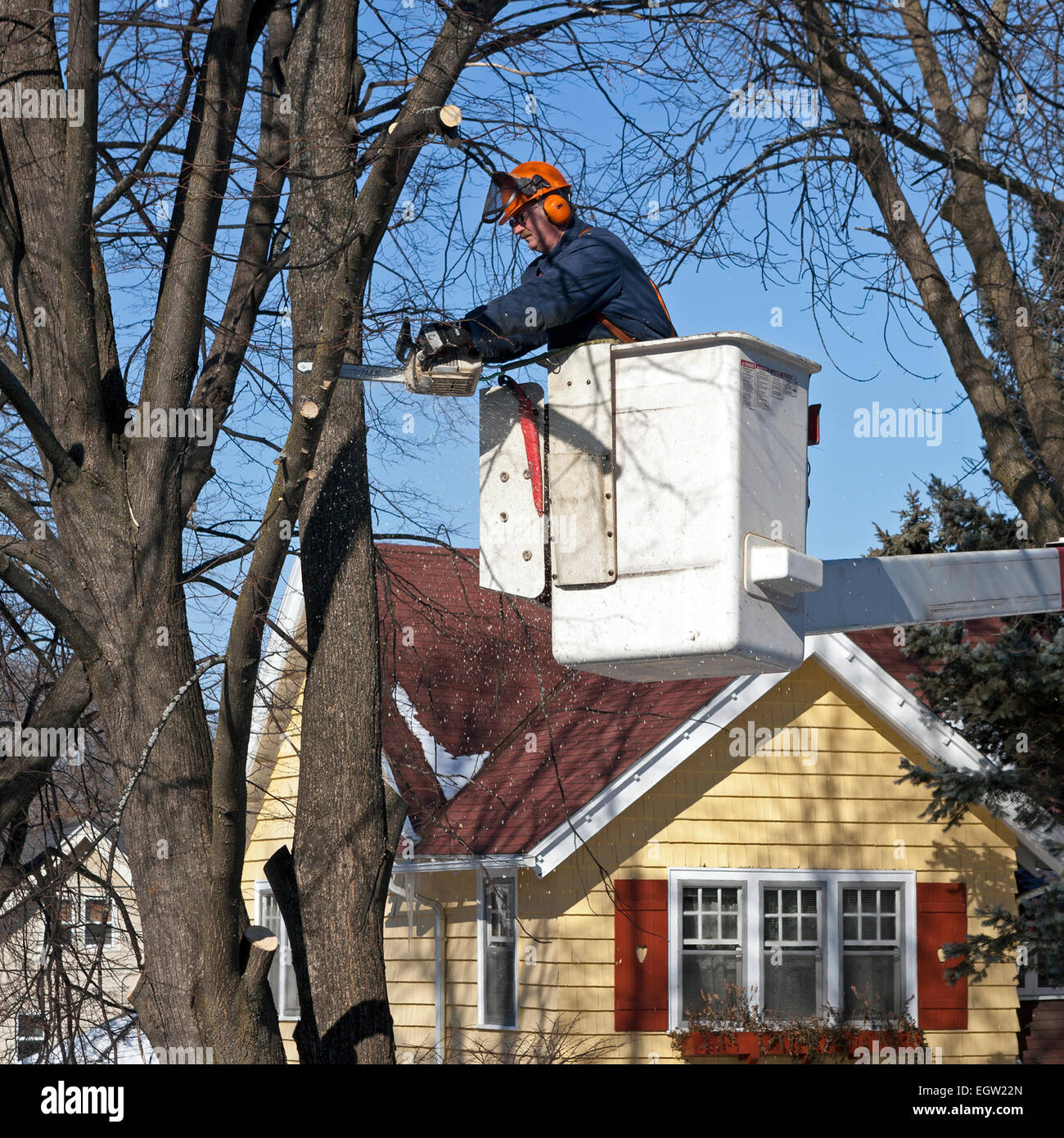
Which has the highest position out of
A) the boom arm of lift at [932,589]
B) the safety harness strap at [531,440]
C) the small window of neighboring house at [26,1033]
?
the safety harness strap at [531,440]

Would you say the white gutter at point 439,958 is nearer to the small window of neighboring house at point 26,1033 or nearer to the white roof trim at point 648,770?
the white roof trim at point 648,770

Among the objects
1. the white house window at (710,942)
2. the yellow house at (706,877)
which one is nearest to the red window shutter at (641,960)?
the yellow house at (706,877)

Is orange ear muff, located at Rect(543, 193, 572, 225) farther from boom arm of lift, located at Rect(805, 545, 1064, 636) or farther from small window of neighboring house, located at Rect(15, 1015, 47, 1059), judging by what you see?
small window of neighboring house, located at Rect(15, 1015, 47, 1059)

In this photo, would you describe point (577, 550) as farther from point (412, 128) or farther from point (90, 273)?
point (90, 273)

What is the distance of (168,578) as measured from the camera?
5777 mm

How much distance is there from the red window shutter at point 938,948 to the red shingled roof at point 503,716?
1.91 m

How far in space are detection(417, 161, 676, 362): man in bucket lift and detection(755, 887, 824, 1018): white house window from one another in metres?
8.98

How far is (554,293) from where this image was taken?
4.29 m

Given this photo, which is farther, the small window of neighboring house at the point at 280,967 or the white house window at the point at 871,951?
the small window of neighboring house at the point at 280,967

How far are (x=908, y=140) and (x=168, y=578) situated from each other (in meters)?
6.49

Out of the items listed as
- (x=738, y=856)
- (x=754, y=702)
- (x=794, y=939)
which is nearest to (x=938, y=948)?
(x=794, y=939)

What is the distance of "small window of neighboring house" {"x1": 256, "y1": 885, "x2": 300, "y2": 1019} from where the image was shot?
15023mm

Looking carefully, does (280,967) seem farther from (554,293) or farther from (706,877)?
(554,293)

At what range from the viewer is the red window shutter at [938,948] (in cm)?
1259
